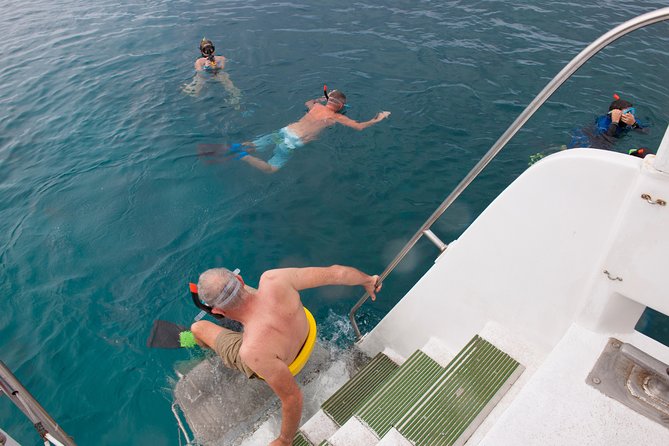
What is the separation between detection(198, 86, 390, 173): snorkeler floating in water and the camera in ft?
24.5

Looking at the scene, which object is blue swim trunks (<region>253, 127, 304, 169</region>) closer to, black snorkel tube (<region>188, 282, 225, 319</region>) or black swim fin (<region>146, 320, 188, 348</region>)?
black swim fin (<region>146, 320, 188, 348</region>)

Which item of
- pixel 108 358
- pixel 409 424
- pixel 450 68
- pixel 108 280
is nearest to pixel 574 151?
pixel 409 424

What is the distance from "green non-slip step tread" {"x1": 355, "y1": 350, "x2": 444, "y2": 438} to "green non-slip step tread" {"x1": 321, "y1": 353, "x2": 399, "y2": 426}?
15.1 inches

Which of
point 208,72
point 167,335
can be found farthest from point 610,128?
point 208,72

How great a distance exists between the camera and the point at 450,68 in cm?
925

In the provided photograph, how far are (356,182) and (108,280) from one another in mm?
3911

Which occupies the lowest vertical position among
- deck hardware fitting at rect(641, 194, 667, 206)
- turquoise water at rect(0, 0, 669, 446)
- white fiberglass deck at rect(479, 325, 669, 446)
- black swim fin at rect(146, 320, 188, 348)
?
black swim fin at rect(146, 320, 188, 348)

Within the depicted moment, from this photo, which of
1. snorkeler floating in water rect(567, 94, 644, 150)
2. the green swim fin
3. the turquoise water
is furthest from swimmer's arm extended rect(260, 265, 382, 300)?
snorkeler floating in water rect(567, 94, 644, 150)

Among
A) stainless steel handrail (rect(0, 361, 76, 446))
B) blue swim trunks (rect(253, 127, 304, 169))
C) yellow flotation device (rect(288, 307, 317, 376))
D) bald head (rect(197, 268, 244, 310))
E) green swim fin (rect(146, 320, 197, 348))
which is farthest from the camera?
blue swim trunks (rect(253, 127, 304, 169))

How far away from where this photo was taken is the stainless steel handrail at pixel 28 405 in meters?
2.19

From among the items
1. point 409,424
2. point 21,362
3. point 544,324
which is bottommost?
point 21,362

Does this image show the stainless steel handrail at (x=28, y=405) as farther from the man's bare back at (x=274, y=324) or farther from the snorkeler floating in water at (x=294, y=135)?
the snorkeler floating in water at (x=294, y=135)

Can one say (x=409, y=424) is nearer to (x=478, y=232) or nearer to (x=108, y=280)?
(x=478, y=232)

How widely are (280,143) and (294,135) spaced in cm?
30
